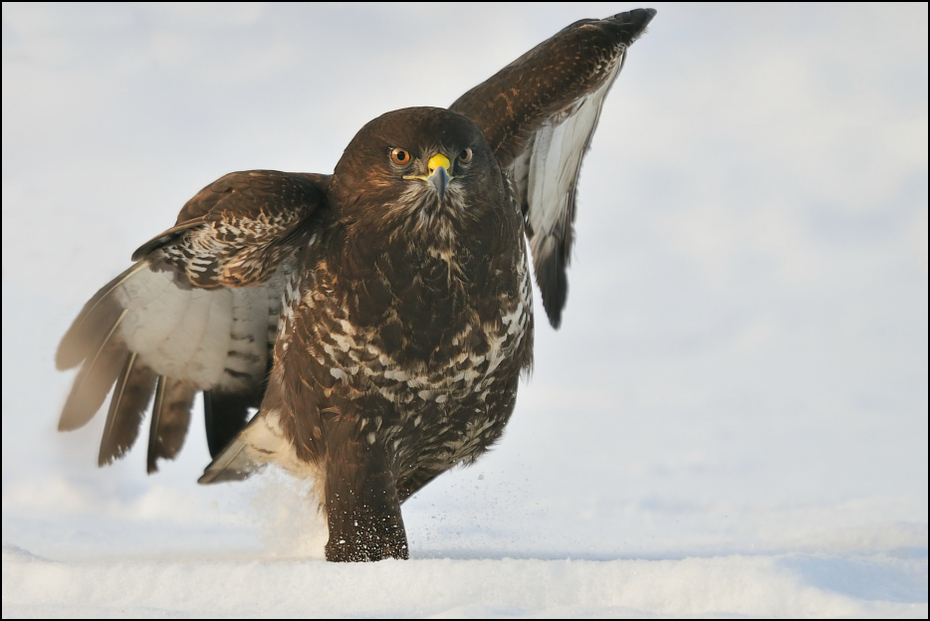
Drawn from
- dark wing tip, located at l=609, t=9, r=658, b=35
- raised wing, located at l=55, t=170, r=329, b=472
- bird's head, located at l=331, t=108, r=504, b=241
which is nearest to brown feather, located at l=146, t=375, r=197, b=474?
raised wing, located at l=55, t=170, r=329, b=472

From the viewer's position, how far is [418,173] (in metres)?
5.47

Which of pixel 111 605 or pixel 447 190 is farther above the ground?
pixel 447 190

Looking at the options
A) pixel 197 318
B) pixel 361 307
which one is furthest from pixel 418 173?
pixel 197 318

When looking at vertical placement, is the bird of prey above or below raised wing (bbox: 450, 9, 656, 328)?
below

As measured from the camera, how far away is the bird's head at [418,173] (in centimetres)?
540

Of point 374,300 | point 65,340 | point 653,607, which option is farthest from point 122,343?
point 653,607

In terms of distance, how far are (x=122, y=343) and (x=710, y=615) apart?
4.43 meters

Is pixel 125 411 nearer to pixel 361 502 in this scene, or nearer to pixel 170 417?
pixel 170 417

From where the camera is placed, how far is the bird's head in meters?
5.40

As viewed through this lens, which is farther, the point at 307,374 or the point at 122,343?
the point at 122,343

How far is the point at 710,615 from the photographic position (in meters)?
4.12

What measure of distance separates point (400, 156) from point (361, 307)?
3.04ft

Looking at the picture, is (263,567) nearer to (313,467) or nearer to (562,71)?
(313,467)

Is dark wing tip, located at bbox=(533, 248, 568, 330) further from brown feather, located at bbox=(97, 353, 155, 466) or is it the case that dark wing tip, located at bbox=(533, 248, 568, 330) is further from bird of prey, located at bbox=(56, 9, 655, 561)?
brown feather, located at bbox=(97, 353, 155, 466)
